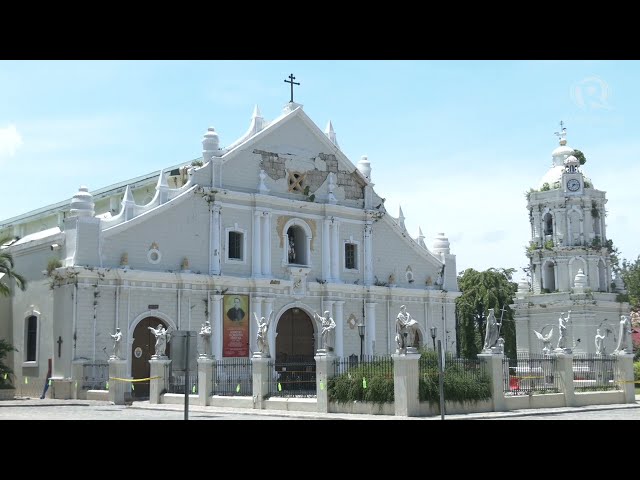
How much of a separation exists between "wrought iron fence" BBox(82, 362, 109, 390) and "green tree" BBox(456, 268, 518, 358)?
34692 mm

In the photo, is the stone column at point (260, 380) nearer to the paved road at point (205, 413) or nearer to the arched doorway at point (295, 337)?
the paved road at point (205, 413)

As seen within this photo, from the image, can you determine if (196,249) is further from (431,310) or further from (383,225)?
(431,310)

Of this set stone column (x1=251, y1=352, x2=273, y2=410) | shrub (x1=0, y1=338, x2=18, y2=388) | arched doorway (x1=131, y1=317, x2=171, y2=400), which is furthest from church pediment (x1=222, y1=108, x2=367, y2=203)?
stone column (x1=251, y1=352, x2=273, y2=410)

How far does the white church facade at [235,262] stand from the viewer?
115 ft

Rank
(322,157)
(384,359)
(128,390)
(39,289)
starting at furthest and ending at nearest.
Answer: (322,157) → (39,289) → (128,390) → (384,359)

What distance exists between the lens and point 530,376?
93.5ft

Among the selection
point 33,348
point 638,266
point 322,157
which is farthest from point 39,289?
point 638,266

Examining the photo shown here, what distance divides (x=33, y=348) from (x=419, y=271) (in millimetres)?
19742

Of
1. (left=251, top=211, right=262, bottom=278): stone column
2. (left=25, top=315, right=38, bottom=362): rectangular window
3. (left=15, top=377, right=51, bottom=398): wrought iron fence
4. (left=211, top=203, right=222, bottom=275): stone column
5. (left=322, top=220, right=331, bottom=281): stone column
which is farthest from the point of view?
(left=322, top=220, right=331, bottom=281): stone column

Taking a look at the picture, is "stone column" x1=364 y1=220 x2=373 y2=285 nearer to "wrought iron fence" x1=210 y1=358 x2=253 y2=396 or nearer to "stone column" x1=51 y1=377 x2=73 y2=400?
"wrought iron fence" x1=210 y1=358 x2=253 y2=396

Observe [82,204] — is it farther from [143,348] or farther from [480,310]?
[480,310]

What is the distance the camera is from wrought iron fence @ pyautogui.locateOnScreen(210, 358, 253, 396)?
99.0ft
